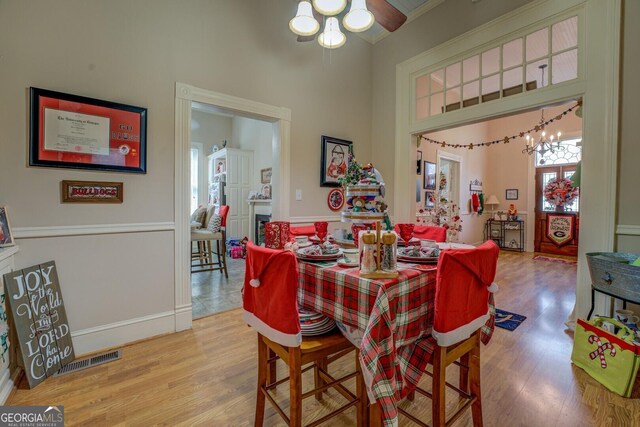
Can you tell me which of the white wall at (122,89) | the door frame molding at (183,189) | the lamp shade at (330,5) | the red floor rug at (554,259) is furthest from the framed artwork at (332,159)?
the red floor rug at (554,259)

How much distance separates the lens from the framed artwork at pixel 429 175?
A: 5.17 meters

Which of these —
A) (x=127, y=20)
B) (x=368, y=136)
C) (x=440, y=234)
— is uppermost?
(x=127, y=20)

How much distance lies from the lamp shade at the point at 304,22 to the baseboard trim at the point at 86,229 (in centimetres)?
184

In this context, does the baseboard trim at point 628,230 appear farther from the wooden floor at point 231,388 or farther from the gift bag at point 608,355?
the wooden floor at point 231,388

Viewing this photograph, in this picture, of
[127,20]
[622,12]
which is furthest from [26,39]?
[622,12]

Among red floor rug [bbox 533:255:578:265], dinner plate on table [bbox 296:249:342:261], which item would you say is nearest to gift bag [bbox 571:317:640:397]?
dinner plate on table [bbox 296:249:342:261]

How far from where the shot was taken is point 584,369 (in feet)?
6.23

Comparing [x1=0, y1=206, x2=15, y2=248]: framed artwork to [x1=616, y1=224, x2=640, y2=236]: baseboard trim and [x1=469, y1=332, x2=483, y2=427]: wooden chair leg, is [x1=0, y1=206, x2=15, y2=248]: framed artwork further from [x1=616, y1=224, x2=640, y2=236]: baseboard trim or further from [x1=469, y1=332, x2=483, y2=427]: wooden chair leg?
[x1=616, y1=224, x2=640, y2=236]: baseboard trim

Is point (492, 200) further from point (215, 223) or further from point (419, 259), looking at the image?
point (419, 259)

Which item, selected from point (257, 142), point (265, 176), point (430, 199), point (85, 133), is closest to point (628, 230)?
point (430, 199)

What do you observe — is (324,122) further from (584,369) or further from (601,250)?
(584,369)

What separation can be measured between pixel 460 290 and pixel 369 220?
0.57 meters

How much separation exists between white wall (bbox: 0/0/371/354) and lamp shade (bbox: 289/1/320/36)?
98 centimetres

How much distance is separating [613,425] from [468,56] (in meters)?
3.20
